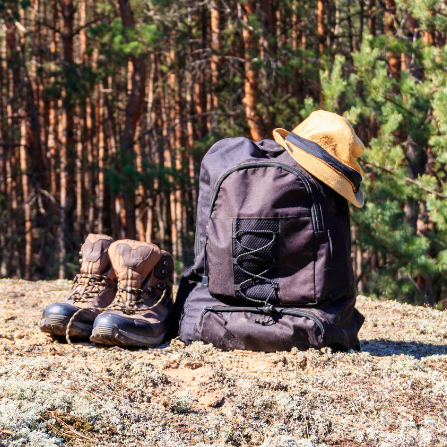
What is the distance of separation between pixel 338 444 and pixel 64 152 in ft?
32.8

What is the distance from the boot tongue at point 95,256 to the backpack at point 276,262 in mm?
535

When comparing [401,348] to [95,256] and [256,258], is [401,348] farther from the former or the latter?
[95,256]

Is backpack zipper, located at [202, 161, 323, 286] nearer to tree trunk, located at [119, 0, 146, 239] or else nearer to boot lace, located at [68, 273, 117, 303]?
boot lace, located at [68, 273, 117, 303]

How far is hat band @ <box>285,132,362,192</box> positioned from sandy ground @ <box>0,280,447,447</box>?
784 millimetres

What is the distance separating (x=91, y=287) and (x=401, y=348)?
1.59 m

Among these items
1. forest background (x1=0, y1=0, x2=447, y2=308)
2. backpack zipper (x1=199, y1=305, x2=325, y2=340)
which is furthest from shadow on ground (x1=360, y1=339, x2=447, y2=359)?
forest background (x1=0, y1=0, x2=447, y2=308)

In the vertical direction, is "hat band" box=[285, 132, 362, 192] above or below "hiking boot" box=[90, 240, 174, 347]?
above

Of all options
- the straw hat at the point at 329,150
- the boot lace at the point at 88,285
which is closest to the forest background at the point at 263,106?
the straw hat at the point at 329,150

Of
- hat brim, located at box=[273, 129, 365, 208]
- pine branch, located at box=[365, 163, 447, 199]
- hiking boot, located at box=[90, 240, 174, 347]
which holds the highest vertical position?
hat brim, located at box=[273, 129, 365, 208]

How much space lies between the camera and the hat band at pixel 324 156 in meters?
2.26

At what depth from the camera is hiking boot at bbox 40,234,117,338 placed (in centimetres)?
231

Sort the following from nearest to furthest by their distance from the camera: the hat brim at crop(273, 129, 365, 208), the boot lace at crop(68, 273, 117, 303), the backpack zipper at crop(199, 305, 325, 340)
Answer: the backpack zipper at crop(199, 305, 325, 340) → the hat brim at crop(273, 129, 365, 208) → the boot lace at crop(68, 273, 117, 303)

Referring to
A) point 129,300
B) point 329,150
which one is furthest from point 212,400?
point 329,150

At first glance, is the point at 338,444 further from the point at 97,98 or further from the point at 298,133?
the point at 97,98
